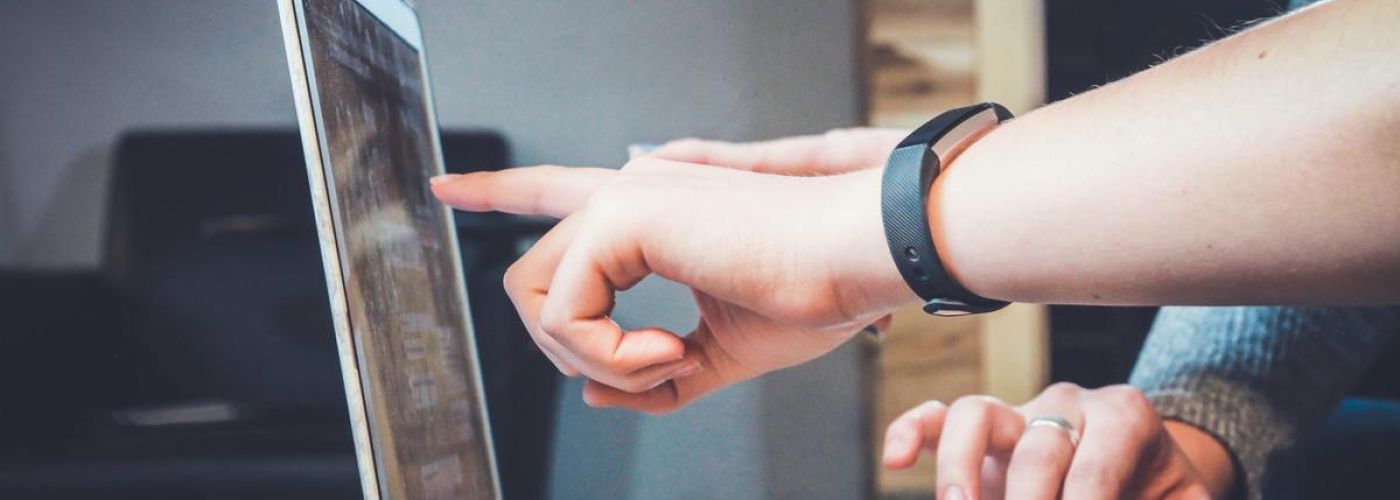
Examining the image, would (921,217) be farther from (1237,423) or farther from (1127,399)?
(1237,423)

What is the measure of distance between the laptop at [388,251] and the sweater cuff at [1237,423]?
0.55 m

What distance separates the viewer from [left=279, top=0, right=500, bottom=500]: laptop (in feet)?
1.63

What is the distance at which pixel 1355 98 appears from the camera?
0.40m

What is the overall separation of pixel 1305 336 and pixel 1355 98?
0.61m

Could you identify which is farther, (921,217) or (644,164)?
(644,164)

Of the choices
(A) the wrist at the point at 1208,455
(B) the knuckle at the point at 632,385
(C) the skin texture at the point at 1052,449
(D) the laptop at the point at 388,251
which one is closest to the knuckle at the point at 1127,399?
(C) the skin texture at the point at 1052,449

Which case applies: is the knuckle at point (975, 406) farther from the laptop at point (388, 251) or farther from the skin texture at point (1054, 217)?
the laptop at point (388, 251)

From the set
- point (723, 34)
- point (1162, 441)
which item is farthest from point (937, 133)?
point (723, 34)

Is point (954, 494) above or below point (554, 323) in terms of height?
below

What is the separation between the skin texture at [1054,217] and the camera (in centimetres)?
41

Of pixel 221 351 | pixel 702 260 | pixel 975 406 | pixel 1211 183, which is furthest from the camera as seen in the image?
pixel 221 351

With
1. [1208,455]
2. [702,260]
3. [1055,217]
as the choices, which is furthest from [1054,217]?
[1208,455]

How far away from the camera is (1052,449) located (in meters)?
0.64

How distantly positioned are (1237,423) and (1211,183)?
48cm
